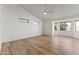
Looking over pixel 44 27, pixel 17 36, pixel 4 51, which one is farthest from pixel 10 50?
pixel 44 27

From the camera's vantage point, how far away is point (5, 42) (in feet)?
10.0

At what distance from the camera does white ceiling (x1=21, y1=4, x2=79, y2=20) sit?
9.82ft

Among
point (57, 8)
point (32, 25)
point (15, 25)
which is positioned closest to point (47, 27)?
point (32, 25)

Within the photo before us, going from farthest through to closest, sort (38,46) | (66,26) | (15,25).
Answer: (38,46) → (66,26) → (15,25)

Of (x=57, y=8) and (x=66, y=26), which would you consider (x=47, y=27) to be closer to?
(x=66, y=26)

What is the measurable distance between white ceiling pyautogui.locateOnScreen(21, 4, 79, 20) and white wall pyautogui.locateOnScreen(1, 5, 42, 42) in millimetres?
159

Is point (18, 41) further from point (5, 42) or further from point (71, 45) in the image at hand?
point (71, 45)

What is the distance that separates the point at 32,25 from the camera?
11.3ft

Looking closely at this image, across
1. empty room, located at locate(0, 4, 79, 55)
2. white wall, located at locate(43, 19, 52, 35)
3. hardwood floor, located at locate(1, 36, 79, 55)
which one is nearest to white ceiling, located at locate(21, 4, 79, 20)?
empty room, located at locate(0, 4, 79, 55)

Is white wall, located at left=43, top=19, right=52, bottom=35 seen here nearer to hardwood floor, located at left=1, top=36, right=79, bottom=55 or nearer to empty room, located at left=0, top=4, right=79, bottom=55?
empty room, located at left=0, top=4, right=79, bottom=55

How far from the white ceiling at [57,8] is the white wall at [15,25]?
16 cm

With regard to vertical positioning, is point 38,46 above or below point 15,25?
below

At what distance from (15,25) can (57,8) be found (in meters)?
1.28
